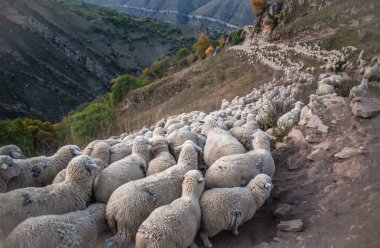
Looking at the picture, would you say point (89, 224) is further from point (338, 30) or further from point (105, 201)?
point (338, 30)


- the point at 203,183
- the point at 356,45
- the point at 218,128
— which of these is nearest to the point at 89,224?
the point at 203,183

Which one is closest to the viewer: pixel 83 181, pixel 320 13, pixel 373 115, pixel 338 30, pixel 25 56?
pixel 83 181

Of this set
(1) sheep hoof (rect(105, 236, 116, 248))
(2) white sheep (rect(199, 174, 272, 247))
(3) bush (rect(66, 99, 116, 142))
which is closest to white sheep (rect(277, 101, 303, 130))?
(2) white sheep (rect(199, 174, 272, 247))

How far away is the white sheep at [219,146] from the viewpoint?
5.91 meters

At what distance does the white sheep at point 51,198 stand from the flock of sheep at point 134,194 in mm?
10

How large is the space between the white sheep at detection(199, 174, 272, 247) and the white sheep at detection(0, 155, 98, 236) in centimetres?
141

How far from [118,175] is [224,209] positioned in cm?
140

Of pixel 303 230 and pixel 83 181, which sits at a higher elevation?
pixel 83 181

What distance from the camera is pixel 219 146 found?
6004 mm

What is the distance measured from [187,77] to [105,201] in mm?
37037

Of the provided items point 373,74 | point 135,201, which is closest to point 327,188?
point 135,201

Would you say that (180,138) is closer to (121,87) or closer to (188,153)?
(188,153)

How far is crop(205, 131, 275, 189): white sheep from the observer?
510 cm

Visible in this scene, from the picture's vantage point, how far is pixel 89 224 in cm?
431
